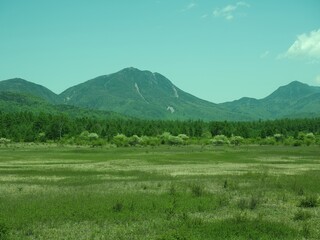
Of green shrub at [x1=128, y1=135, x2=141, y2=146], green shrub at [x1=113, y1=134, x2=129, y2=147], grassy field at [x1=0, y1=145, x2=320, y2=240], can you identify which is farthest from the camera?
green shrub at [x1=128, y1=135, x2=141, y2=146]

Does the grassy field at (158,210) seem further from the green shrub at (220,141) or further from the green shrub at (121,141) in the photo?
the green shrub at (220,141)

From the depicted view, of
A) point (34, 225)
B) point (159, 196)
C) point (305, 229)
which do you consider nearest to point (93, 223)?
point (34, 225)

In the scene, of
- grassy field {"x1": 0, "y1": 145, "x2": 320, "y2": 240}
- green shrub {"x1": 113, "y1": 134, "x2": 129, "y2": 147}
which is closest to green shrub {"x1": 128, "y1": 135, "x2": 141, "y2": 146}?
green shrub {"x1": 113, "y1": 134, "x2": 129, "y2": 147}

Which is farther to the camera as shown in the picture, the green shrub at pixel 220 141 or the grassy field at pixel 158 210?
the green shrub at pixel 220 141

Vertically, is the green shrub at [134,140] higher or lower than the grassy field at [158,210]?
higher

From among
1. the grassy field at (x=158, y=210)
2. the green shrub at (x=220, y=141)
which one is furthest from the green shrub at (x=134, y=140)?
the grassy field at (x=158, y=210)

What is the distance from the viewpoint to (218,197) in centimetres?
3328

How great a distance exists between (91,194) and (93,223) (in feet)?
33.1

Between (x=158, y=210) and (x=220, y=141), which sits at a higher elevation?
(x=220, y=141)

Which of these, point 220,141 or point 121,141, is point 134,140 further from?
point 220,141

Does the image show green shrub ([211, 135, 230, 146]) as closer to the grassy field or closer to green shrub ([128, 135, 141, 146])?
green shrub ([128, 135, 141, 146])

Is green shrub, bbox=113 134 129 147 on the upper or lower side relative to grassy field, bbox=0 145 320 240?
upper

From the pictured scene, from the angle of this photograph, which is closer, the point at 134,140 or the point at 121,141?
the point at 121,141

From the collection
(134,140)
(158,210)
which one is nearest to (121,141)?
(134,140)
